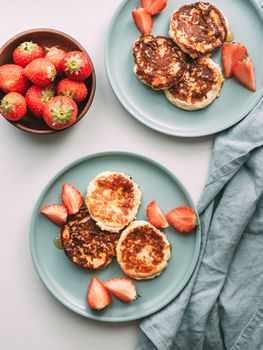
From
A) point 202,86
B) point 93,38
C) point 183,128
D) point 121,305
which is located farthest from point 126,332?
point 93,38

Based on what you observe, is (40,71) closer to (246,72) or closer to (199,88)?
(199,88)

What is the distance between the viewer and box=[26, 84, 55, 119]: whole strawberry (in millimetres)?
2084

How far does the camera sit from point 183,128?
2.26 metres

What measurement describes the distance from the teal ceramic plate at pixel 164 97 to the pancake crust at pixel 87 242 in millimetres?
502

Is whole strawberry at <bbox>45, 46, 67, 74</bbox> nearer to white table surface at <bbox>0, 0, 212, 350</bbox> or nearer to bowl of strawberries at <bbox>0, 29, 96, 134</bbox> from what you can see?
bowl of strawberries at <bbox>0, 29, 96, 134</bbox>

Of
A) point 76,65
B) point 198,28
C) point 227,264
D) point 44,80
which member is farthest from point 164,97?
point 227,264

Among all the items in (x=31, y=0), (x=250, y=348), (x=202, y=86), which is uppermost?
(x=31, y=0)

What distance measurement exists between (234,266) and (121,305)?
1.67ft

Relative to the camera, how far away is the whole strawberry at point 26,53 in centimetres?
209

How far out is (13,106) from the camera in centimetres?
204

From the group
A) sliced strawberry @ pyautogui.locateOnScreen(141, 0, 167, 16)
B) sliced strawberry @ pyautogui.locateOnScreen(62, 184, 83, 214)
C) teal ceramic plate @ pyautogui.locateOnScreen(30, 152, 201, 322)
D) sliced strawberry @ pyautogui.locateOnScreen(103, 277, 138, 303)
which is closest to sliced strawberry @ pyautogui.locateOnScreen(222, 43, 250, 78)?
sliced strawberry @ pyautogui.locateOnScreen(141, 0, 167, 16)

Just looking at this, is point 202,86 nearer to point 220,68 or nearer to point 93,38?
point 220,68

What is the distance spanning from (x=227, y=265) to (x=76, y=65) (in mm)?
1029

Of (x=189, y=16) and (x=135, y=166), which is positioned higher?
(x=189, y=16)
